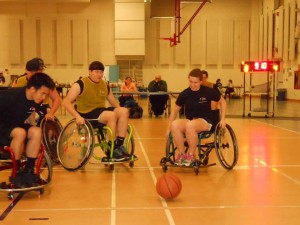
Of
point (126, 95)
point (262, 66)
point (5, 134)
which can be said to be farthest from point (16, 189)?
point (262, 66)

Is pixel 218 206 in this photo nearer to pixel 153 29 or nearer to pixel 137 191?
pixel 137 191

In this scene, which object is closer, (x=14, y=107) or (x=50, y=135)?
(x=14, y=107)

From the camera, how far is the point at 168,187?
11.2 ft

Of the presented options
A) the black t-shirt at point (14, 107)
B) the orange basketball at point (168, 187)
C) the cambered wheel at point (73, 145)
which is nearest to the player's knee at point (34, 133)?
the black t-shirt at point (14, 107)

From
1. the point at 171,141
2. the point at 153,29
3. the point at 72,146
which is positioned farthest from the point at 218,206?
the point at 153,29

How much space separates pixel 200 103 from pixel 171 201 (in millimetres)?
1436

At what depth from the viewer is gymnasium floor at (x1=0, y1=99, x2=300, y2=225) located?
3016 millimetres

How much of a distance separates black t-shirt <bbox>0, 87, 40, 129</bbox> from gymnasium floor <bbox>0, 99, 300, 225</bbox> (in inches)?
22.3

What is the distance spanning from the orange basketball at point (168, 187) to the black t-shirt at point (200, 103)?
1266mm

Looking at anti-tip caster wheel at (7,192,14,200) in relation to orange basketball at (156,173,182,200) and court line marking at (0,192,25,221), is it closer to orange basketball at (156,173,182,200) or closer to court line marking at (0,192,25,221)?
court line marking at (0,192,25,221)

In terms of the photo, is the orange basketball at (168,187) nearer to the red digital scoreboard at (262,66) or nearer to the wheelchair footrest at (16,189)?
the wheelchair footrest at (16,189)

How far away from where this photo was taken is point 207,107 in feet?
15.3

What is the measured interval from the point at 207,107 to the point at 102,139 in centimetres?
107

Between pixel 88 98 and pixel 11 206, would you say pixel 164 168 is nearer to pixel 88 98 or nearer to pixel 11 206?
pixel 88 98
